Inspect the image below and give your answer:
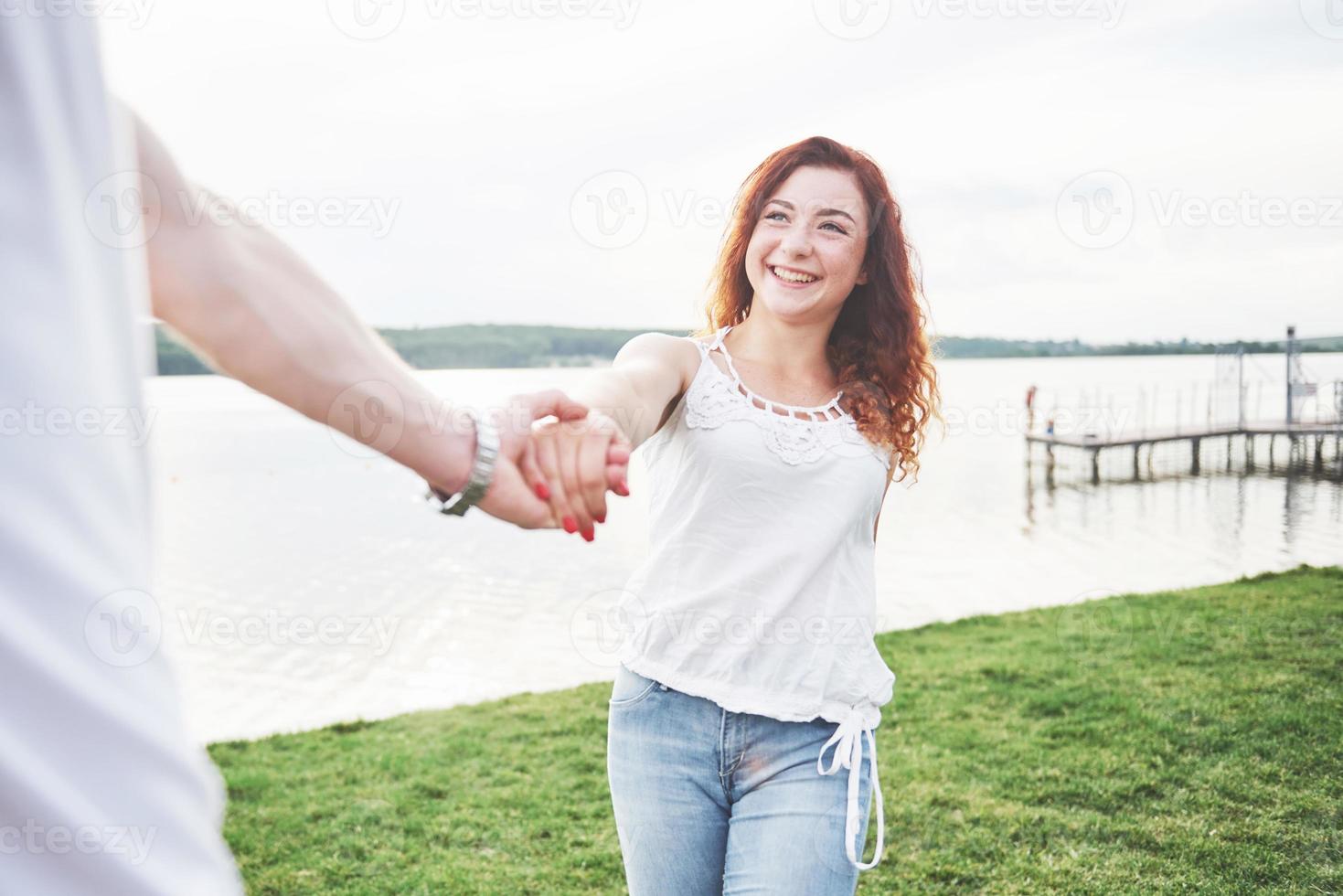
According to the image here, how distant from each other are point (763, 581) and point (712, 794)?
0.53 meters

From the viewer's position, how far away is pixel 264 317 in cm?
91

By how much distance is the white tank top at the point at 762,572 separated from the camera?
2.42m

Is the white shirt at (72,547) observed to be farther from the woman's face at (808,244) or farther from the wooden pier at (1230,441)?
the wooden pier at (1230,441)

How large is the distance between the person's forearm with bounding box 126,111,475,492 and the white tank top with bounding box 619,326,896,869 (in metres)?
1.40

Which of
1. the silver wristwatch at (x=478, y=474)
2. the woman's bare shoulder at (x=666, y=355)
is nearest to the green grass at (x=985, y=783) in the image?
the woman's bare shoulder at (x=666, y=355)

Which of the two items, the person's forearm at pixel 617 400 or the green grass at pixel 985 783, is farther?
the green grass at pixel 985 783

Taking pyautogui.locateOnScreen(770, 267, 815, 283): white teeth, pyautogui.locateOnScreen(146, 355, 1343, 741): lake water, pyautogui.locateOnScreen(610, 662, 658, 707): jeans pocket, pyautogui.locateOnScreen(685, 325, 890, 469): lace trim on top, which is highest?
pyautogui.locateOnScreen(770, 267, 815, 283): white teeth

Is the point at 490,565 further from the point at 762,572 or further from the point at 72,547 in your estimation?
the point at 72,547

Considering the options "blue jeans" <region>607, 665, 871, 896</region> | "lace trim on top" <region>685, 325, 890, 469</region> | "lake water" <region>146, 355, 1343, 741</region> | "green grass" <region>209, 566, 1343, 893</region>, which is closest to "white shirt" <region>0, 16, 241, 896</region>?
"lake water" <region>146, 355, 1343, 741</region>

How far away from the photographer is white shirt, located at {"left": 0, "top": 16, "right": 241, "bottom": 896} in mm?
571

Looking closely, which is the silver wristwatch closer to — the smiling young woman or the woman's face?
the smiling young woman

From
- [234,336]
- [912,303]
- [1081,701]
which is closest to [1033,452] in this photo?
[1081,701]

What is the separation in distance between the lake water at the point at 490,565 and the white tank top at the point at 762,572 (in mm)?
534

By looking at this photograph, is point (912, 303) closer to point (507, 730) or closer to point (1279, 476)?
point (507, 730)
